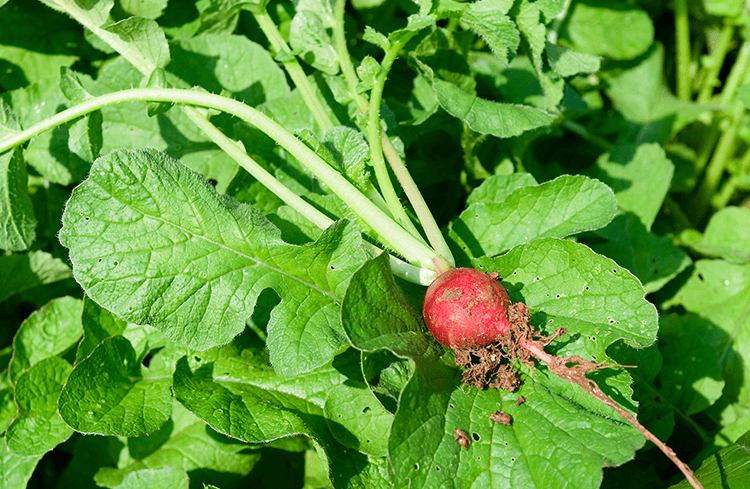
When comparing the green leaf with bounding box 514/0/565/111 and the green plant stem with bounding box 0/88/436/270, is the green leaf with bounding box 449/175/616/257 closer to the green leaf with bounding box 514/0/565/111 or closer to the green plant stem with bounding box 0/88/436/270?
the green plant stem with bounding box 0/88/436/270

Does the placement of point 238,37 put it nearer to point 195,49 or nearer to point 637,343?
point 195,49

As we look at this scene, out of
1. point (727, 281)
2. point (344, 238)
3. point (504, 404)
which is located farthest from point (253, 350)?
point (727, 281)

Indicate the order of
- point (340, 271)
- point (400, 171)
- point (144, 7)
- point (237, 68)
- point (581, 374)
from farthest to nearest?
point (237, 68), point (144, 7), point (400, 171), point (340, 271), point (581, 374)

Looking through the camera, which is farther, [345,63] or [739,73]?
[739,73]

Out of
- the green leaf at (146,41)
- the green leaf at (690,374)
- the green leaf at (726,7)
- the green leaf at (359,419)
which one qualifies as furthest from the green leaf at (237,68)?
the green leaf at (726,7)

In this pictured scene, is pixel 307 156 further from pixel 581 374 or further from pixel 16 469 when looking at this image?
pixel 16 469

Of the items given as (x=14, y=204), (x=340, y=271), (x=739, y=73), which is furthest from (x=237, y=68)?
(x=739, y=73)
